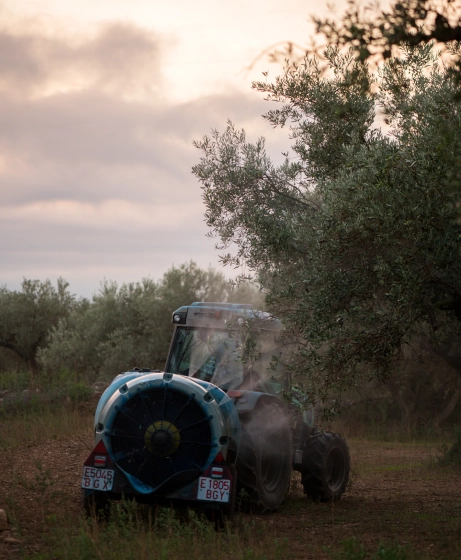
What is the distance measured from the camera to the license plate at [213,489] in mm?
7301

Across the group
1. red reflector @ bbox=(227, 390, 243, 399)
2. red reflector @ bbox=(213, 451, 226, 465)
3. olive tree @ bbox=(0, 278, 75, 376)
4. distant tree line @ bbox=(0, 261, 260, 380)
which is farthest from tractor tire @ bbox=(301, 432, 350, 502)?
olive tree @ bbox=(0, 278, 75, 376)

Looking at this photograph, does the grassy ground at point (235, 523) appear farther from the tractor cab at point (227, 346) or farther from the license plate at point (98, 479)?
the tractor cab at point (227, 346)

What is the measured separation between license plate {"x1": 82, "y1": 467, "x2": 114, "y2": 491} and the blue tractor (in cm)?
1

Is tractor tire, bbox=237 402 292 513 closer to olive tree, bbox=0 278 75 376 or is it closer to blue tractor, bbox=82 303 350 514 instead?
blue tractor, bbox=82 303 350 514

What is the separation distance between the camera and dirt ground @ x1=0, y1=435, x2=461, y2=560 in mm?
7062

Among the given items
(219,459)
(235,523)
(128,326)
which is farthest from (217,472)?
(128,326)

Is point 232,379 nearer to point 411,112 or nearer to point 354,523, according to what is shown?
point 354,523

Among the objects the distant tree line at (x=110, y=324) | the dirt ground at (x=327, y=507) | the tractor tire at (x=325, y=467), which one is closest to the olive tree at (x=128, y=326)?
the distant tree line at (x=110, y=324)

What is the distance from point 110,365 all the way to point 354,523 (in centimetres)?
1939

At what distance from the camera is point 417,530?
26.2 ft

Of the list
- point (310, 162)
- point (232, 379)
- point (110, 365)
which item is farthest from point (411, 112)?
point (110, 365)

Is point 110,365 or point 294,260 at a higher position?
point 294,260

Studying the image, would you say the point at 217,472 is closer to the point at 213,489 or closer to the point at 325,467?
the point at 213,489

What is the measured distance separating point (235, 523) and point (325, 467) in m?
2.50
